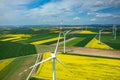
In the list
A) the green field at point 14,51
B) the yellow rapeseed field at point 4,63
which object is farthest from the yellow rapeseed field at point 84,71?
the green field at point 14,51

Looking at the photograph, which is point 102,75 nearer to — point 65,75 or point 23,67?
point 65,75

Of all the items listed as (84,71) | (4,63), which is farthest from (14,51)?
(84,71)

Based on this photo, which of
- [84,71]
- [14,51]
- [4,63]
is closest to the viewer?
[84,71]

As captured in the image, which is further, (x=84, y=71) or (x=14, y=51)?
(x=14, y=51)

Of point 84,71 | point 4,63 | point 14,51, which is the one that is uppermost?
point 14,51

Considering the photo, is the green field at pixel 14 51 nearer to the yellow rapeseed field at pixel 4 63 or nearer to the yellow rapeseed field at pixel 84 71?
the yellow rapeseed field at pixel 4 63

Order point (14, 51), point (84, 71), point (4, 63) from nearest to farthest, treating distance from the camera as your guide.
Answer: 1. point (84, 71)
2. point (4, 63)
3. point (14, 51)

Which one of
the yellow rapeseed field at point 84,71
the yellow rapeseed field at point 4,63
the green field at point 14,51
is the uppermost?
the green field at point 14,51

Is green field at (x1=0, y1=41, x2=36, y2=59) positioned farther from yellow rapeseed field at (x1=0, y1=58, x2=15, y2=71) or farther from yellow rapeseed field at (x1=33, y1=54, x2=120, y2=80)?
yellow rapeseed field at (x1=33, y1=54, x2=120, y2=80)

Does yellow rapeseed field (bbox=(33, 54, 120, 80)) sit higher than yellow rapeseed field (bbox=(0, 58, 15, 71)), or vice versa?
yellow rapeseed field (bbox=(0, 58, 15, 71))

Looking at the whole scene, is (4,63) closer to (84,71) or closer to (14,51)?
(14,51)

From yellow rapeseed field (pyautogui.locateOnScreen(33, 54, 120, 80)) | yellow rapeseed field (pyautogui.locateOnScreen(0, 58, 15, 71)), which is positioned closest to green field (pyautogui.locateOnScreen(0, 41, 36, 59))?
yellow rapeseed field (pyautogui.locateOnScreen(0, 58, 15, 71))

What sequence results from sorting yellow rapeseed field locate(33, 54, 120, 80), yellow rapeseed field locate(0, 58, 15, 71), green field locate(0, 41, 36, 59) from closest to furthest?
yellow rapeseed field locate(33, 54, 120, 80)
yellow rapeseed field locate(0, 58, 15, 71)
green field locate(0, 41, 36, 59)

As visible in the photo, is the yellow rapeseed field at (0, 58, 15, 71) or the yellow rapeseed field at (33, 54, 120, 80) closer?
the yellow rapeseed field at (33, 54, 120, 80)
